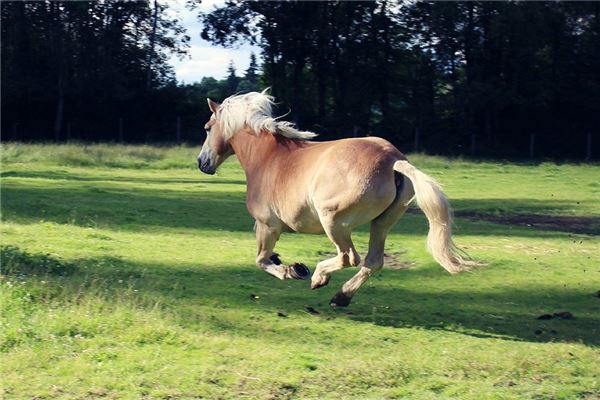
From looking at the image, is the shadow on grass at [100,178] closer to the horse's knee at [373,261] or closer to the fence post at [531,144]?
the horse's knee at [373,261]

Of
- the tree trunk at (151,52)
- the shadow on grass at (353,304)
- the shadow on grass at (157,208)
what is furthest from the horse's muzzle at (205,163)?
the tree trunk at (151,52)

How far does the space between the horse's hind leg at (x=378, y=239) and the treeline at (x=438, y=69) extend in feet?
108

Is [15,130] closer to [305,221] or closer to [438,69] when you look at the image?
[438,69]

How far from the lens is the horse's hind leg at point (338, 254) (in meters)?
8.04

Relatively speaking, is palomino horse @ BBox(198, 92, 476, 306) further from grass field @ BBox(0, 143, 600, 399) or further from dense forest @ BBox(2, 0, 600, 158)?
dense forest @ BBox(2, 0, 600, 158)

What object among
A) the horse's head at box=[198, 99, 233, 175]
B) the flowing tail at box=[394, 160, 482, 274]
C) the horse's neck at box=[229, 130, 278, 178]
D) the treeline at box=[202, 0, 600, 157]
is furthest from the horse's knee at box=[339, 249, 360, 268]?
the treeline at box=[202, 0, 600, 157]

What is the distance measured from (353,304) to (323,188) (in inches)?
60.4

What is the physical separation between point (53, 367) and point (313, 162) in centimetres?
311

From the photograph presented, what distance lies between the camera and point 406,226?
52.2 ft

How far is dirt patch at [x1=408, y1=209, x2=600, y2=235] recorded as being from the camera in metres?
16.3

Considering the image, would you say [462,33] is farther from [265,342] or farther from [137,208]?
[265,342]

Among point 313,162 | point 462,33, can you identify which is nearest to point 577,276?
point 313,162

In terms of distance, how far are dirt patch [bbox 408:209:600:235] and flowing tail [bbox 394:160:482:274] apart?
8.48 metres

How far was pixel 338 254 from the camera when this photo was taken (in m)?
8.21
